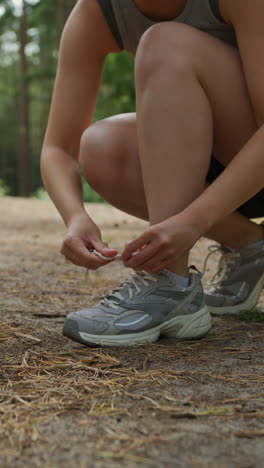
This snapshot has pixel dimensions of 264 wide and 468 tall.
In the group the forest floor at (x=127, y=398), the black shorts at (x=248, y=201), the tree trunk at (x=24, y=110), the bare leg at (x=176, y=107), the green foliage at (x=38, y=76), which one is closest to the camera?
the forest floor at (x=127, y=398)

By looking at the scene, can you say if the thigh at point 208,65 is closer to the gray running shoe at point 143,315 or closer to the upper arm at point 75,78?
the upper arm at point 75,78

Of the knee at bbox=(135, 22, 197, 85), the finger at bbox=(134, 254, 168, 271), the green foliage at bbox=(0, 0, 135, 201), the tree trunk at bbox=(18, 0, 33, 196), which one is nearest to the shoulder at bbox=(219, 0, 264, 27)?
the knee at bbox=(135, 22, 197, 85)

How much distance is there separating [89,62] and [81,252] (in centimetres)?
70

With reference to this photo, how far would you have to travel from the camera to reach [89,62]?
1742 mm

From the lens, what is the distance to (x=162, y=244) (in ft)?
4.24

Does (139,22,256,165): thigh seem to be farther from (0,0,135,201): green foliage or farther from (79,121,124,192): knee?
(0,0,135,201): green foliage

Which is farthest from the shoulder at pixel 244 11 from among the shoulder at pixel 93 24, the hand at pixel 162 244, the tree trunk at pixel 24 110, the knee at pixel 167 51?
the tree trunk at pixel 24 110

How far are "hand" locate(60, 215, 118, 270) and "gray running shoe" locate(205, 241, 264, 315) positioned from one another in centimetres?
60

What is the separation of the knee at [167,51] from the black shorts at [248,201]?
0.36 m

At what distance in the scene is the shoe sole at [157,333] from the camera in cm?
142

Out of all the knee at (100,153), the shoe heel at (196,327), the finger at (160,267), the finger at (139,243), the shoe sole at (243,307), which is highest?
the knee at (100,153)

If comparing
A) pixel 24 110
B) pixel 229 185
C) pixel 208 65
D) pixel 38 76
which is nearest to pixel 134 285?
pixel 229 185

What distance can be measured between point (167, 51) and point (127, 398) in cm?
89

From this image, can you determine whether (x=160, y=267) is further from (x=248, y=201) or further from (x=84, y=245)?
(x=248, y=201)
